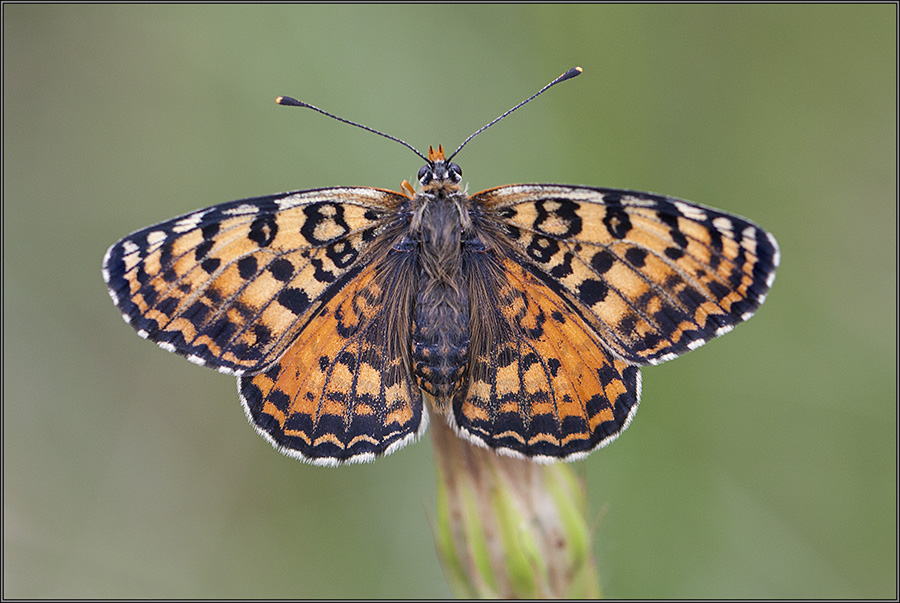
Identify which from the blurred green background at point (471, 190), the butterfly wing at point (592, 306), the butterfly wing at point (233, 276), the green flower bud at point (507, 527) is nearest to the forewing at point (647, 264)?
the butterfly wing at point (592, 306)

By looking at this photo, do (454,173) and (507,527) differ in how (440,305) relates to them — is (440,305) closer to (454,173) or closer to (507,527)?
(454,173)

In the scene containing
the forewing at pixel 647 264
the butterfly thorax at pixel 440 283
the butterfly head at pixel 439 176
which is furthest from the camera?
the butterfly head at pixel 439 176

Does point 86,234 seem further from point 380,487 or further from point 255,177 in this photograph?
point 380,487

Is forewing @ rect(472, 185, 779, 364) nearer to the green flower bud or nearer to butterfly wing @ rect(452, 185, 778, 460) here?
butterfly wing @ rect(452, 185, 778, 460)

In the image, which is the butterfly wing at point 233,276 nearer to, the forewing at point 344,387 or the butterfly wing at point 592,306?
the forewing at point 344,387

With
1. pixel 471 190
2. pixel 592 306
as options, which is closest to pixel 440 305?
pixel 592 306

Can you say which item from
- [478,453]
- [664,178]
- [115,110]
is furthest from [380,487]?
[115,110]

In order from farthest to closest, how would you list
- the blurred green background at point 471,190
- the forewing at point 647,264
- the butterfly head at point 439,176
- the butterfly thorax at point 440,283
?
the blurred green background at point 471,190 → the butterfly head at point 439,176 → the butterfly thorax at point 440,283 → the forewing at point 647,264

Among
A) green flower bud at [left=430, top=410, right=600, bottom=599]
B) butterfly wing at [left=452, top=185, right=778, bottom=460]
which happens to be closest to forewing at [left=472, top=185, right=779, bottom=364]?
butterfly wing at [left=452, top=185, right=778, bottom=460]
